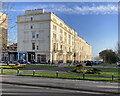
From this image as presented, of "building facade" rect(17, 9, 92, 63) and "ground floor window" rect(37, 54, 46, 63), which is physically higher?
"building facade" rect(17, 9, 92, 63)

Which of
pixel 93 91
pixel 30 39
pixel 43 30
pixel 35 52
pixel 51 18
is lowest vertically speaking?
pixel 93 91

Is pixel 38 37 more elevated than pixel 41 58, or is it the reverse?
pixel 38 37

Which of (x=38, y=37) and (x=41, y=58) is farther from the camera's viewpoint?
(x=38, y=37)

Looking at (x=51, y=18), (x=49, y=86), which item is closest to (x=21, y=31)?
(x=51, y=18)

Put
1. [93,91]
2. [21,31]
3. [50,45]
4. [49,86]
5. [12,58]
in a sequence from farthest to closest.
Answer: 1. [12,58]
2. [21,31]
3. [50,45]
4. [49,86]
5. [93,91]

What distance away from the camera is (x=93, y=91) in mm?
10078

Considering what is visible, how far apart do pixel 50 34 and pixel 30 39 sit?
28.1ft

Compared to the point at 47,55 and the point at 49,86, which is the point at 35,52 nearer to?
the point at 47,55

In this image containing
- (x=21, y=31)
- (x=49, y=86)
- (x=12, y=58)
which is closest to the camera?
(x=49, y=86)

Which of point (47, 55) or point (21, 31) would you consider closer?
point (47, 55)

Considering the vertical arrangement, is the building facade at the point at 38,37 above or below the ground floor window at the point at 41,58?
above

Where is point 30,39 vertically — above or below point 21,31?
below

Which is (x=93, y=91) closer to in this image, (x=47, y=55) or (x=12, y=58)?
(x=47, y=55)

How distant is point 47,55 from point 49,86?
1611 inches
